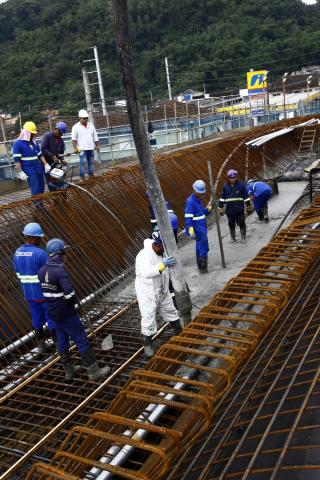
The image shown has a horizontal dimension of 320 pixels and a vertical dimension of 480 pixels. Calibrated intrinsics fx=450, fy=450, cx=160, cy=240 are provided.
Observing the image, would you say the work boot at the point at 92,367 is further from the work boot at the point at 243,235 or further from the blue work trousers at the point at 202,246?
the work boot at the point at 243,235

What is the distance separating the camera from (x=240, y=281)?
15.6 ft

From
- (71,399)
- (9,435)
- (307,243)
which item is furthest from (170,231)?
(9,435)

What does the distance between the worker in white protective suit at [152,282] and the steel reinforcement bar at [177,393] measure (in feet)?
2.21

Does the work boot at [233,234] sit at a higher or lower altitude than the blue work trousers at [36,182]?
lower

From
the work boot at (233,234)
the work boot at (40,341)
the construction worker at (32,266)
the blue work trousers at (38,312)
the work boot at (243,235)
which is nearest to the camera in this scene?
the construction worker at (32,266)

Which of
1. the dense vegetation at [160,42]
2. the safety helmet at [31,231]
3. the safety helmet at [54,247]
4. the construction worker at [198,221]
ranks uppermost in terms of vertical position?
the dense vegetation at [160,42]

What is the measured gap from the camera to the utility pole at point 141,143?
367 cm

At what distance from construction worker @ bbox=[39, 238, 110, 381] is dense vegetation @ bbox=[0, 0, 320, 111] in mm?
49112

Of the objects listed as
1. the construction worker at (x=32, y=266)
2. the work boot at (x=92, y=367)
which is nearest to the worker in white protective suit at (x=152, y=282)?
the work boot at (x=92, y=367)

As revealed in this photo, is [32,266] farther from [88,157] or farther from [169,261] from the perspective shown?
[88,157]

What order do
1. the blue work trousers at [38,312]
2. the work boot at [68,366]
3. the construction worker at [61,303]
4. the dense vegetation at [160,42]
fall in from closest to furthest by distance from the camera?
the construction worker at [61,303] → the work boot at [68,366] → the blue work trousers at [38,312] → the dense vegetation at [160,42]

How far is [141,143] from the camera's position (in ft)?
13.7

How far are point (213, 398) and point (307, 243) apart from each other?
117 inches

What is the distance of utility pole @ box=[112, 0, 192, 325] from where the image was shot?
3.67 metres
